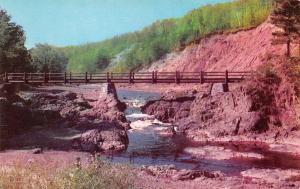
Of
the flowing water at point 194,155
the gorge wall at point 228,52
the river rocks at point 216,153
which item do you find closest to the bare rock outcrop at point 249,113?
the flowing water at point 194,155

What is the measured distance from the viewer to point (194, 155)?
34688mm

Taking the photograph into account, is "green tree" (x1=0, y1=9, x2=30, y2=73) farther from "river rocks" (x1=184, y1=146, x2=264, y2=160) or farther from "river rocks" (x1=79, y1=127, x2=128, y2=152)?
"river rocks" (x1=184, y1=146, x2=264, y2=160)

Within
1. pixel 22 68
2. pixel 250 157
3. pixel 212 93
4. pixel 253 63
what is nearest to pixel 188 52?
pixel 253 63

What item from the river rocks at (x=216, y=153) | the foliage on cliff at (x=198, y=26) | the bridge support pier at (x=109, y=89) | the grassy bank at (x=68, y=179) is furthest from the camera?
the foliage on cliff at (x=198, y=26)

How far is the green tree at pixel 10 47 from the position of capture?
2262 inches

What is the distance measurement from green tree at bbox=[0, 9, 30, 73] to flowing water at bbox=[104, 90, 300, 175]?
21825mm

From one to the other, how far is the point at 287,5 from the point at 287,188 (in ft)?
105

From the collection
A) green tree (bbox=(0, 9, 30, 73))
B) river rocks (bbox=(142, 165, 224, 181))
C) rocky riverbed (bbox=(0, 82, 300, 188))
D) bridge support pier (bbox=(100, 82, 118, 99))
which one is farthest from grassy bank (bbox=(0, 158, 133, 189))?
green tree (bbox=(0, 9, 30, 73))

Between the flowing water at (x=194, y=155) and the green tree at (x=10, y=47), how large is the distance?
71.6 feet

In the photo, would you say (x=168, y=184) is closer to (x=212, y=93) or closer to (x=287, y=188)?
(x=287, y=188)

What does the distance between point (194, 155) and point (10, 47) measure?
3397 centimetres

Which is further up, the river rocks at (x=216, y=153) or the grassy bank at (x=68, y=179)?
the grassy bank at (x=68, y=179)

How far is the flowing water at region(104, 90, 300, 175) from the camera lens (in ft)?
102

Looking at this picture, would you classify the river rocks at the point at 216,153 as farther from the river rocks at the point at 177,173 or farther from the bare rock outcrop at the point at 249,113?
the river rocks at the point at 177,173
